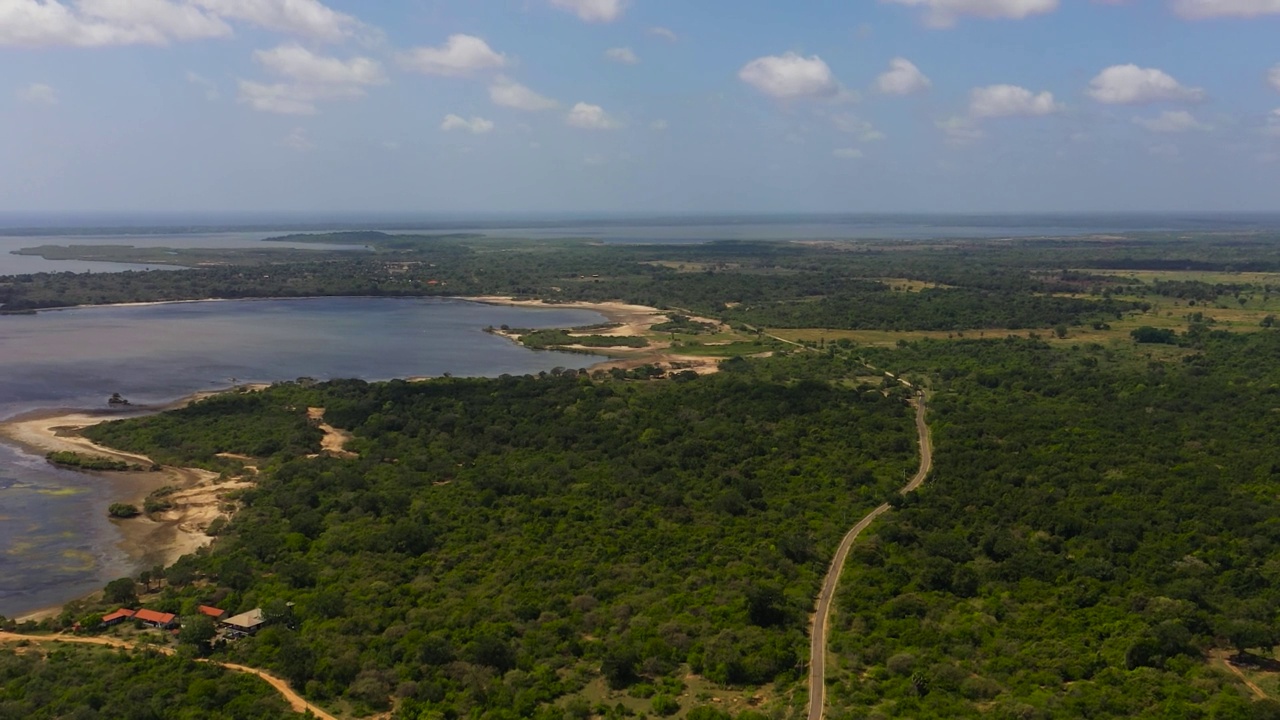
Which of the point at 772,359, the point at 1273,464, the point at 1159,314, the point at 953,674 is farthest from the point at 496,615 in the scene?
the point at 1159,314

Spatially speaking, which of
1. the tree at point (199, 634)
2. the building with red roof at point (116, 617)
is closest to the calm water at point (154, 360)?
the building with red roof at point (116, 617)

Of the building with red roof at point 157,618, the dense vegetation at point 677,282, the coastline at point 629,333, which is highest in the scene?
the dense vegetation at point 677,282

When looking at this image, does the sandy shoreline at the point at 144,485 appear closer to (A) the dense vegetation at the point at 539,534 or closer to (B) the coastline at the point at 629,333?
(A) the dense vegetation at the point at 539,534

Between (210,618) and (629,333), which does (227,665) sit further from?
(629,333)

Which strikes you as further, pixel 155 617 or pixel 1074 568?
pixel 1074 568

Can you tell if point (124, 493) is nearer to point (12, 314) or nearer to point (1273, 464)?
point (1273, 464)

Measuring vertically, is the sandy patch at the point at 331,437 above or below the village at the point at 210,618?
above

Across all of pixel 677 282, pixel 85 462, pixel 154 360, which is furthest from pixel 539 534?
pixel 677 282
